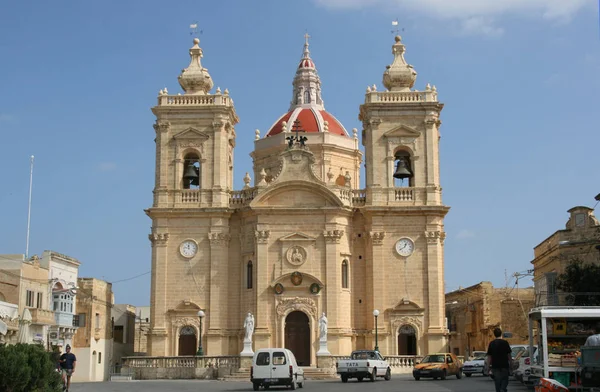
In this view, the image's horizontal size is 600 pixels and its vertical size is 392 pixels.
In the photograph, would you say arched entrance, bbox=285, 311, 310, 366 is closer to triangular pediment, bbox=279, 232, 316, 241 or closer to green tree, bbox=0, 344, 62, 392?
triangular pediment, bbox=279, 232, 316, 241

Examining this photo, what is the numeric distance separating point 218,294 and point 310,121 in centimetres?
1621

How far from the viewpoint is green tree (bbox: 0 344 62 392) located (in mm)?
20047

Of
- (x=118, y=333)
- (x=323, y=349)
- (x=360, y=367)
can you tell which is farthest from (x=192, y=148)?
(x=118, y=333)

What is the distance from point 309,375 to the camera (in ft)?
135

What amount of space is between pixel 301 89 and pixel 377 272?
66.8 ft

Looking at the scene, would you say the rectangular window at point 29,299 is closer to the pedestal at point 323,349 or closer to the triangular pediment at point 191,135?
the triangular pediment at point 191,135

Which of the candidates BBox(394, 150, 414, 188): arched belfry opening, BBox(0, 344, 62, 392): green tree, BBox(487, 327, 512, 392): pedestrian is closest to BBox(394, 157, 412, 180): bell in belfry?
BBox(394, 150, 414, 188): arched belfry opening

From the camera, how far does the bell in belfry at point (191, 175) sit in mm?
48688

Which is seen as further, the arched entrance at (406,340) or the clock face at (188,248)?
the clock face at (188,248)

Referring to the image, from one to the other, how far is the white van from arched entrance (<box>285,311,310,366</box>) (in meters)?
15.4

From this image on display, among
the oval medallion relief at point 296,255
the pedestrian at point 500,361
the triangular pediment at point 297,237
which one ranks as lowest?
the pedestrian at point 500,361

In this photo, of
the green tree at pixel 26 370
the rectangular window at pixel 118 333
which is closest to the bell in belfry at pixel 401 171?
the rectangular window at pixel 118 333

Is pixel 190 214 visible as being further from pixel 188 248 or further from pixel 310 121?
pixel 310 121

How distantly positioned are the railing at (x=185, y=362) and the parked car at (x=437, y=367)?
9501 millimetres
